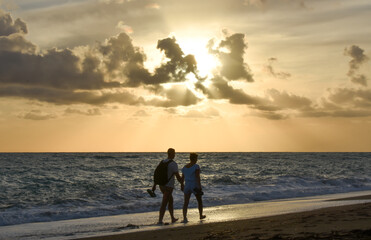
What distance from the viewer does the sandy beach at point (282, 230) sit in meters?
8.22

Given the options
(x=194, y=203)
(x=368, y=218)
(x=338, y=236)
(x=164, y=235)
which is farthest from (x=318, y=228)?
(x=194, y=203)

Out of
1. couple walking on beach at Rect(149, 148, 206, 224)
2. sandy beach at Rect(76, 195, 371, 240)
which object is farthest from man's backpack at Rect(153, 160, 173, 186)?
sandy beach at Rect(76, 195, 371, 240)

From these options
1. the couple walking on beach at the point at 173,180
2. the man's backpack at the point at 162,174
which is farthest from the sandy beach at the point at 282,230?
the man's backpack at the point at 162,174

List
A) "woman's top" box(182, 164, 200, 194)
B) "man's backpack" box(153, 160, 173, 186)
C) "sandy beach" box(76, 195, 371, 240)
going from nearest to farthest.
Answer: "sandy beach" box(76, 195, 371, 240), "man's backpack" box(153, 160, 173, 186), "woman's top" box(182, 164, 200, 194)

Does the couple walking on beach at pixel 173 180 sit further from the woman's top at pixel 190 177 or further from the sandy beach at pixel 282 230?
the sandy beach at pixel 282 230

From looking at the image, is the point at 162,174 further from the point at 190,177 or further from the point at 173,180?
the point at 190,177

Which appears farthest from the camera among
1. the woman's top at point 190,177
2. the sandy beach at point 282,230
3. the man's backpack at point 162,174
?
the woman's top at point 190,177

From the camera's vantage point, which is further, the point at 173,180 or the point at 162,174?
the point at 173,180

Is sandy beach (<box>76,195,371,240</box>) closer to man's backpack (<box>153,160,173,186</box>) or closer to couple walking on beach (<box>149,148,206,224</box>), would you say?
couple walking on beach (<box>149,148,206,224</box>)

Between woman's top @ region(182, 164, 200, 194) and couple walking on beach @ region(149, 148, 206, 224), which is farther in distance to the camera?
woman's top @ region(182, 164, 200, 194)

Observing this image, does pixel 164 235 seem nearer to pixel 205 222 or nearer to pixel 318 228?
pixel 205 222

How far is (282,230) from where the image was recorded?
9.09m

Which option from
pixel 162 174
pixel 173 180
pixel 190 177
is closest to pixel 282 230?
pixel 190 177

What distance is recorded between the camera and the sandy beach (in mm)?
8219
